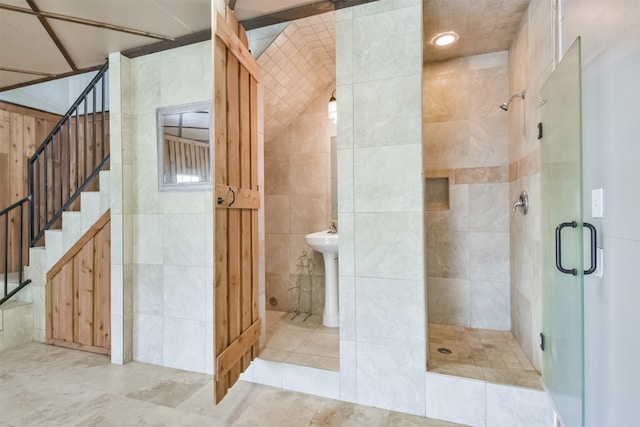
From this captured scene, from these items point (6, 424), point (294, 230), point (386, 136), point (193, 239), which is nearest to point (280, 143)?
point (294, 230)

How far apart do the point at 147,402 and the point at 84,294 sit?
1325 mm

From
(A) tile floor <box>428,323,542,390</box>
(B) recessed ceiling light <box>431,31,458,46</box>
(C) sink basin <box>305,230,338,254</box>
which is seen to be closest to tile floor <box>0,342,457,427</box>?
(A) tile floor <box>428,323,542,390</box>

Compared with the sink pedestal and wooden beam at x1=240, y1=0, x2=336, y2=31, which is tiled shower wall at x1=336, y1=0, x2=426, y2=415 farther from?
the sink pedestal

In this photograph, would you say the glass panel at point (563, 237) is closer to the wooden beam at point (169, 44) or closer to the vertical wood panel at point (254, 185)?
the vertical wood panel at point (254, 185)

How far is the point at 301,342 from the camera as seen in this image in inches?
95.9

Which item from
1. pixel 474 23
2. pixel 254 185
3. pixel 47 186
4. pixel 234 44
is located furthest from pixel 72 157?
pixel 474 23

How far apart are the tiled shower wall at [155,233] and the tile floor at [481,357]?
1724mm

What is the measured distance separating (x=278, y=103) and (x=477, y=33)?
1.72m

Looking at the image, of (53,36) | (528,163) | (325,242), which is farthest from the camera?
(325,242)

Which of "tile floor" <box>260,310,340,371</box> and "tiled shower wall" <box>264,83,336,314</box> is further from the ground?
"tiled shower wall" <box>264,83,336,314</box>

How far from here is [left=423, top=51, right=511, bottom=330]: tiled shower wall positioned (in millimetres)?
2635

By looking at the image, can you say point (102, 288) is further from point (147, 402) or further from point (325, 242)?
point (325, 242)

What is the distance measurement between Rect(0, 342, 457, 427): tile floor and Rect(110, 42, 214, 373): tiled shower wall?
220mm

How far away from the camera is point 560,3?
151 cm
